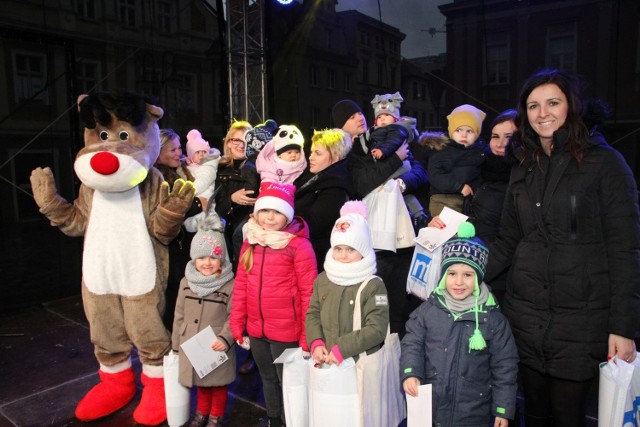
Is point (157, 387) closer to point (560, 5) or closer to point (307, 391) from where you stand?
point (307, 391)

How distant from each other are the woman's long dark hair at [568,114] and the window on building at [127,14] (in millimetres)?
9131

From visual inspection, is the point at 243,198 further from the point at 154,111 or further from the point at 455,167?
the point at 455,167

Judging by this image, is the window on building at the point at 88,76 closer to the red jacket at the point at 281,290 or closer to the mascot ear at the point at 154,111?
the mascot ear at the point at 154,111

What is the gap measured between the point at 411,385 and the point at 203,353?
1125 millimetres

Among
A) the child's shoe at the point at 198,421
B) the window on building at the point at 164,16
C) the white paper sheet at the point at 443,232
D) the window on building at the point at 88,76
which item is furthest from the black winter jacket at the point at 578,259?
the window on building at the point at 88,76

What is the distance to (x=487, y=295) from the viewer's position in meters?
2.16

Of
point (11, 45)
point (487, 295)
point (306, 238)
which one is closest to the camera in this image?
point (487, 295)

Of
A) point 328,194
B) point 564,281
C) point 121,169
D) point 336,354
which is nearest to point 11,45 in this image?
point 121,169

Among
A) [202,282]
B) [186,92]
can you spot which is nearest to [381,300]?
[202,282]

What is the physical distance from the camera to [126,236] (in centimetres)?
297

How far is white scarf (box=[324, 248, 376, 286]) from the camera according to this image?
237 cm

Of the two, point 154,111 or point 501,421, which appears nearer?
point 501,421

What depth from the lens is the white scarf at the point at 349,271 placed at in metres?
2.37

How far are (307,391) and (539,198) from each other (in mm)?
1357
